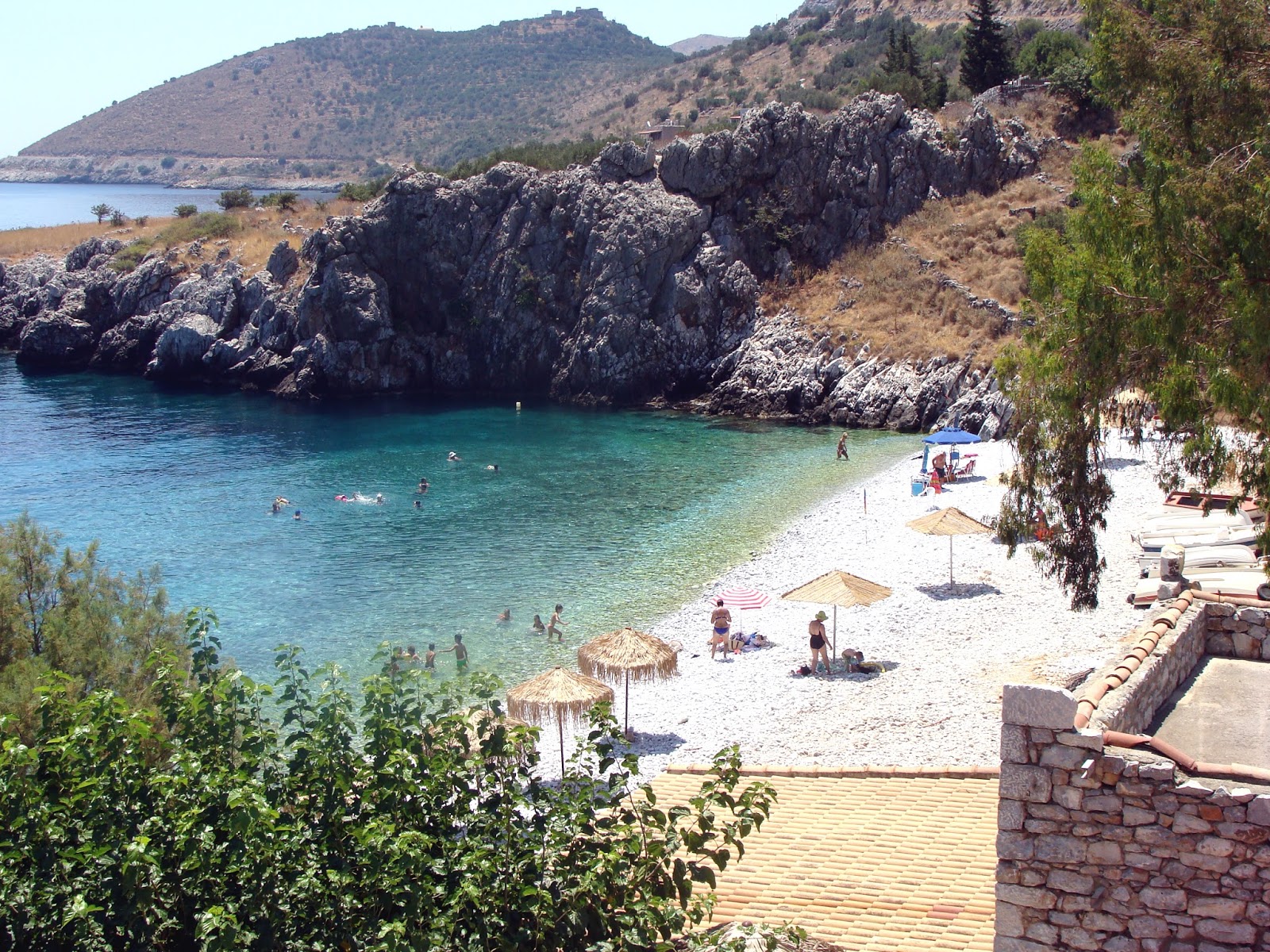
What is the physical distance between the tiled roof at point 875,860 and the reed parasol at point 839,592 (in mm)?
6986

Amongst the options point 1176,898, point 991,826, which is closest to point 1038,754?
point 1176,898

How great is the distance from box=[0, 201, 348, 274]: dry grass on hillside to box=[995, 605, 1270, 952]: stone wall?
6879 cm

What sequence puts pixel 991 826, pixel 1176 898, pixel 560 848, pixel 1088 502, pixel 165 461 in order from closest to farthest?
pixel 1176 898 → pixel 560 848 → pixel 991 826 → pixel 1088 502 → pixel 165 461

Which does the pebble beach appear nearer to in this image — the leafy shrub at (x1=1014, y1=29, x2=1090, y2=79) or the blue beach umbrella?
the blue beach umbrella

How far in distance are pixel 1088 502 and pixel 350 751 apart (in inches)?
500

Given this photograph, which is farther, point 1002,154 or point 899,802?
point 1002,154

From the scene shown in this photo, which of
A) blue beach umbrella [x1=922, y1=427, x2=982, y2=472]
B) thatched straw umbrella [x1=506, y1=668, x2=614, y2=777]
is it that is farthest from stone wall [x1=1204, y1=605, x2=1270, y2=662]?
blue beach umbrella [x1=922, y1=427, x2=982, y2=472]

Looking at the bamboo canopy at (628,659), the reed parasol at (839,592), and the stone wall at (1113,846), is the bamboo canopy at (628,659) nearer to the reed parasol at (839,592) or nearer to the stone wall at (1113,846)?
the reed parasol at (839,592)

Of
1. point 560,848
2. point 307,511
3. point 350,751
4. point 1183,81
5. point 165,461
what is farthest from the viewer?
point 165,461

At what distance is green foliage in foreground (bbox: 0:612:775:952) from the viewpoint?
7445 millimetres

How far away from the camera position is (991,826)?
1234 centimetres

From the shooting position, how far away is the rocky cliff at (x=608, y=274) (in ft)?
190

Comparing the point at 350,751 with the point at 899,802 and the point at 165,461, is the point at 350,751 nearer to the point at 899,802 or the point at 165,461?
the point at 899,802

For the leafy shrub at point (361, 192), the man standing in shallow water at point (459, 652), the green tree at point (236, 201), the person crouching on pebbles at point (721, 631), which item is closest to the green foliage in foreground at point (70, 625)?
the man standing in shallow water at point (459, 652)
